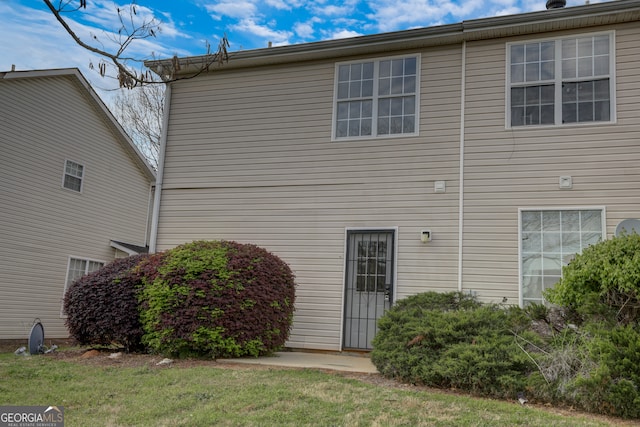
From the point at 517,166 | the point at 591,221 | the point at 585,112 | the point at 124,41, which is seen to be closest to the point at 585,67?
the point at 585,112

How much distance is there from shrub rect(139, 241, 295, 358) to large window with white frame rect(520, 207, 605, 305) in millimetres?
3654

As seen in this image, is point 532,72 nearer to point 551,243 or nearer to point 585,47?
point 585,47

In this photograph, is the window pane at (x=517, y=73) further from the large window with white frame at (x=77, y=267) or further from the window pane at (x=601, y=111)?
the large window with white frame at (x=77, y=267)

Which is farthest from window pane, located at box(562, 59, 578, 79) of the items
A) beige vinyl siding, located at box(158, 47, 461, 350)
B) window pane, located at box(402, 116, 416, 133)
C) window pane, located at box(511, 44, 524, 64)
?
window pane, located at box(402, 116, 416, 133)

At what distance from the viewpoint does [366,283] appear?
29.1 feet

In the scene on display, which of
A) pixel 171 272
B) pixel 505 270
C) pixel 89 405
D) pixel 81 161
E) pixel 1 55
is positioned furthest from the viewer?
pixel 81 161

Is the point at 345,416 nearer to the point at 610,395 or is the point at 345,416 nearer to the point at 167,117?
the point at 610,395

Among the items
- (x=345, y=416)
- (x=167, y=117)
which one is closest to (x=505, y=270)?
(x=345, y=416)

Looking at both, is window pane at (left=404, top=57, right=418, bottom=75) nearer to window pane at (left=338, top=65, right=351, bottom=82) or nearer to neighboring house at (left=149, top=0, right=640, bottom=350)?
neighboring house at (left=149, top=0, right=640, bottom=350)

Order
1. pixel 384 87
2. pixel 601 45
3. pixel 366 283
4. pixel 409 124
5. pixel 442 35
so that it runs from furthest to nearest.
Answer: pixel 384 87, pixel 409 124, pixel 366 283, pixel 442 35, pixel 601 45

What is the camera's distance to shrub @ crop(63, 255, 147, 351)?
7855 millimetres

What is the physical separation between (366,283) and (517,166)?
2.97 m

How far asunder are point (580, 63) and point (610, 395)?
211 inches

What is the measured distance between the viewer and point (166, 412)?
4.85 m
